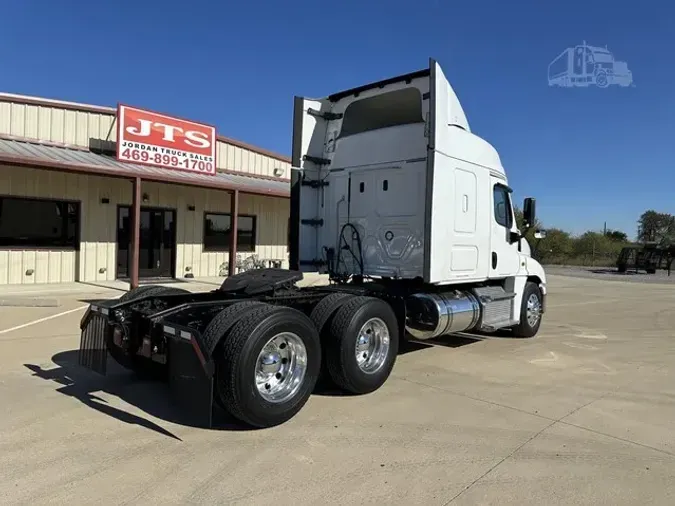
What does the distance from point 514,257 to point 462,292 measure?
152 cm

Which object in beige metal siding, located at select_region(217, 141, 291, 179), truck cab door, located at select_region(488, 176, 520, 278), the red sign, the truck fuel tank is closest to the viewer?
the truck fuel tank

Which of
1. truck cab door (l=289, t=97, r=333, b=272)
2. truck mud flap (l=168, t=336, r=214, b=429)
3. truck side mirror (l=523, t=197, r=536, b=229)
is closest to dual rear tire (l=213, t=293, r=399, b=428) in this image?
truck mud flap (l=168, t=336, r=214, b=429)

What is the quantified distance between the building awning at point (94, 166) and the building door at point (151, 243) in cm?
176

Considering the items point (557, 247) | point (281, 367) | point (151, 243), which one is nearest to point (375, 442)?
point (281, 367)

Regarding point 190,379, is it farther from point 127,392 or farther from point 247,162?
point 247,162

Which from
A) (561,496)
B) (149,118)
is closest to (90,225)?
(149,118)

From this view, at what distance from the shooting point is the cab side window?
7.97m

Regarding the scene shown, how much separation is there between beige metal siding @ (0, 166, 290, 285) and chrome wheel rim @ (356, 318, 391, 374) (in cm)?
1178

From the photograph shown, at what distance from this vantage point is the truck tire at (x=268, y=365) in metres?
4.14

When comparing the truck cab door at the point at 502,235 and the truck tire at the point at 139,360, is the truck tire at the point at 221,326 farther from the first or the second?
the truck cab door at the point at 502,235

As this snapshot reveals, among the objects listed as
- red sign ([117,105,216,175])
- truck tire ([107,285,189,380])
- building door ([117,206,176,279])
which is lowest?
truck tire ([107,285,189,380])

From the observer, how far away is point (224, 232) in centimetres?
1877

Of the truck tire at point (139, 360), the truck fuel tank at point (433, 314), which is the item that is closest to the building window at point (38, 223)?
the truck tire at point (139, 360)

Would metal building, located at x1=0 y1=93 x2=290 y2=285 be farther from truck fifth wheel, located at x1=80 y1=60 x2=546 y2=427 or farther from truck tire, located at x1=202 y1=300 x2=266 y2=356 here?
truck tire, located at x1=202 y1=300 x2=266 y2=356
